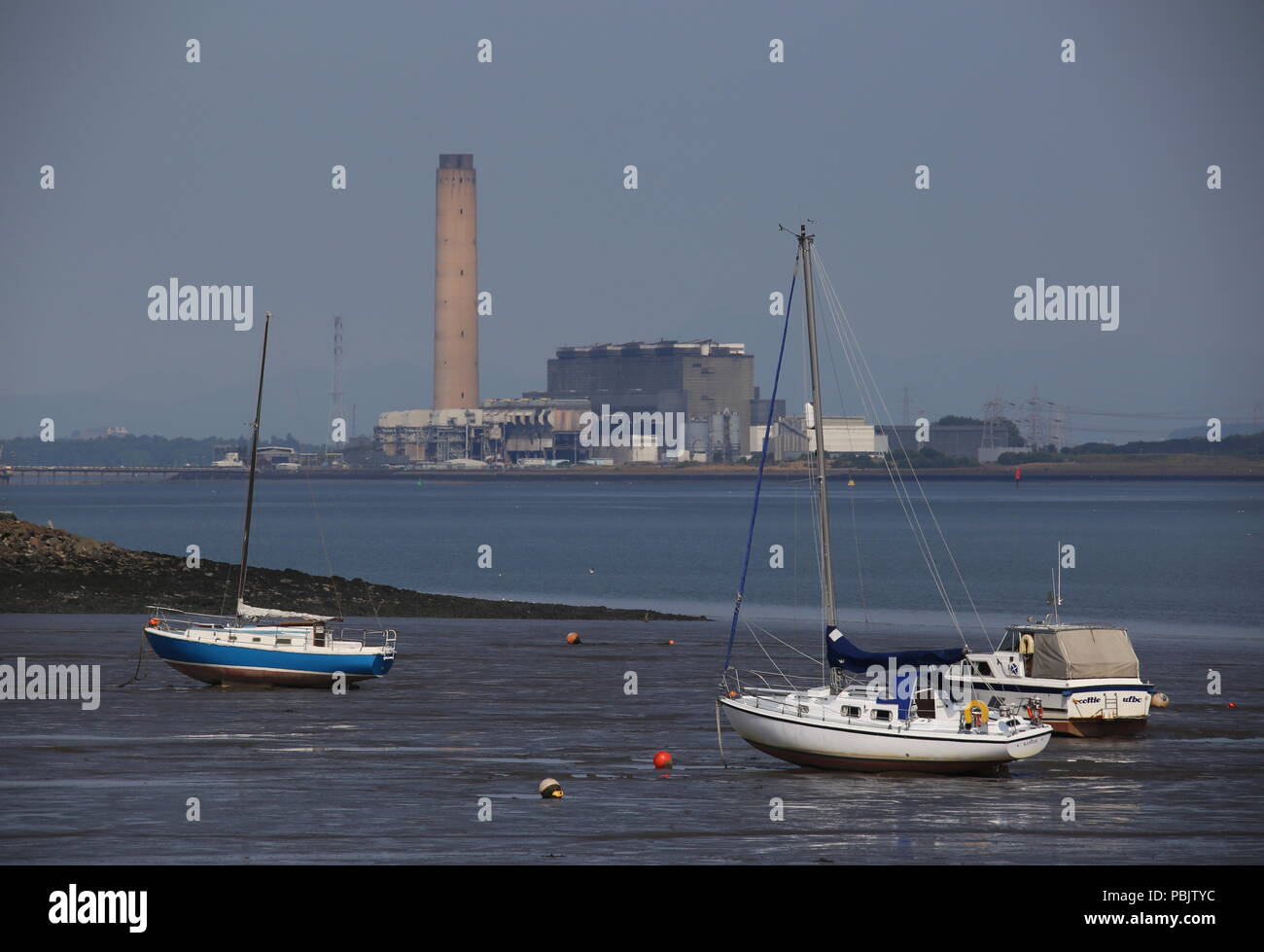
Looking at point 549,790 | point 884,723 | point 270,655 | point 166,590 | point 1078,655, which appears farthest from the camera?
point 166,590

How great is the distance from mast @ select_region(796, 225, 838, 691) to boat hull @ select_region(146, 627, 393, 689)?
16.5m

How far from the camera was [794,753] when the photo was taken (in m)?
36.8

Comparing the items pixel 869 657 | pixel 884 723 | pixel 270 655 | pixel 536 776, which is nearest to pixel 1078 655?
pixel 869 657

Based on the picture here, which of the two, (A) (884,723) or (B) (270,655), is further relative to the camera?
(B) (270,655)

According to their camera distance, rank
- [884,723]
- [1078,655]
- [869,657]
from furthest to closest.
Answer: [1078,655] < [869,657] < [884,723]

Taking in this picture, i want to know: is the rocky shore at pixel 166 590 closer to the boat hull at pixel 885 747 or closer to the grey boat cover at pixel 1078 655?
the grey boat cover at pixel 1078 655

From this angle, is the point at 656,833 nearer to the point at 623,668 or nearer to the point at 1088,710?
the point at 1088,710

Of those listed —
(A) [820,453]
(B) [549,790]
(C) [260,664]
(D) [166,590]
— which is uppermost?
(A) [820,453]

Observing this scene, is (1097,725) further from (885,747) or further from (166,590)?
(166,590)

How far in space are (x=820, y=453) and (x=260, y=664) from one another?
21.2 meters

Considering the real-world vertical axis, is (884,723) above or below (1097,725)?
above

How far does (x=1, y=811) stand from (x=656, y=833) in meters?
12.0

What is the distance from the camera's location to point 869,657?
3712cm
